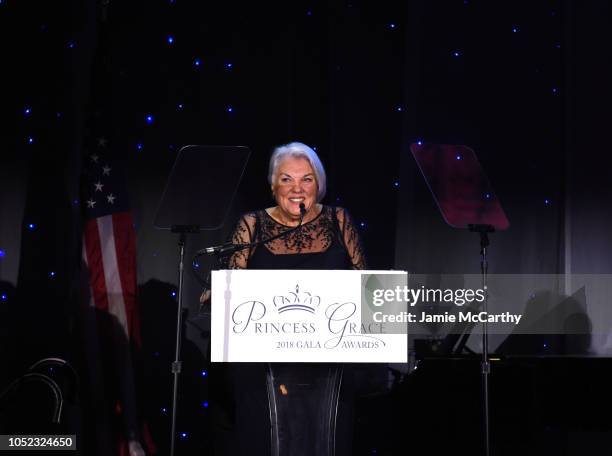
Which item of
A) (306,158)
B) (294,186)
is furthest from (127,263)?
(306,158)

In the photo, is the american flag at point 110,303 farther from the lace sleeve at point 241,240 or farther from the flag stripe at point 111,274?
the lace sleeve at point 241,240

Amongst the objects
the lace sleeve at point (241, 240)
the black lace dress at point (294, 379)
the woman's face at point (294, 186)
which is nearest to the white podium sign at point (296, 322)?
the black lace dress at point (294, 379)

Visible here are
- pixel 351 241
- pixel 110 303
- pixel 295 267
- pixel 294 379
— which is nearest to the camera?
pixel 294 379

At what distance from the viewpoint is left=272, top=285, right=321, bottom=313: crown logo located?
2.92m

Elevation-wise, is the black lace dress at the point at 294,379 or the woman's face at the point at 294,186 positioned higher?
the woman's face at the point at 294,186

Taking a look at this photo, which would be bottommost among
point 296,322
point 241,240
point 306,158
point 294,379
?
point 294,379

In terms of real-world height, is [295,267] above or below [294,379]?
above

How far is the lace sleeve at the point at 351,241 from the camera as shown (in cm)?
354

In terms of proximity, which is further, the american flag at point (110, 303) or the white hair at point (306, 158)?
the american flag at point (110, 303)

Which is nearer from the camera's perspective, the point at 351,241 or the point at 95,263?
the point at 351,241

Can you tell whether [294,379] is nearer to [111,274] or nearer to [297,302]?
[297,302]

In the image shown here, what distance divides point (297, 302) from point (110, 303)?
4.75 feet

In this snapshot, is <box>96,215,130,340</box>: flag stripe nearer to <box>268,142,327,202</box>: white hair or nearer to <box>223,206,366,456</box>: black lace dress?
<box>223,206,366,456</box>: black lace dress

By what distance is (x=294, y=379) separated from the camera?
10.2ft
